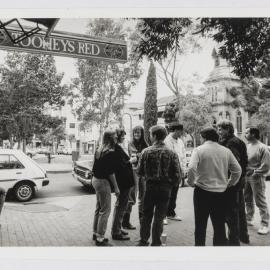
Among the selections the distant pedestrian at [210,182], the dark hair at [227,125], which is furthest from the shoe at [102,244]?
the dark hair at [227,125]

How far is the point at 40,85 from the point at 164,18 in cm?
696

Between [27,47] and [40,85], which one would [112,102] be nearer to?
[40,85]

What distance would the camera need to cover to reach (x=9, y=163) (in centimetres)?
888

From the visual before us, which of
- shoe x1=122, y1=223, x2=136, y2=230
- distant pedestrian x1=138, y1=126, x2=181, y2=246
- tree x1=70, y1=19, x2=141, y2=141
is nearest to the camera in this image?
distant pedestrian x1=138, y1=126, x2=181, y2=246

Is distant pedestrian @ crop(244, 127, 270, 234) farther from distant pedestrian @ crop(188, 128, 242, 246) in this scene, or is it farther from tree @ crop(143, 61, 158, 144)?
tree @ crop(143, 61, 158, 144)

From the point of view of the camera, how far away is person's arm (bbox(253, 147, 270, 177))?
5.59m

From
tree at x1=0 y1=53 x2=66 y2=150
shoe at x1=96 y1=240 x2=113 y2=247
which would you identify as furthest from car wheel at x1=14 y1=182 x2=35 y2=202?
shoe at x1=96 y1=240 x2=113 y2=247

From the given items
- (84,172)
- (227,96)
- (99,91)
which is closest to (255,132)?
(84,172)

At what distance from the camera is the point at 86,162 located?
35.1 ft

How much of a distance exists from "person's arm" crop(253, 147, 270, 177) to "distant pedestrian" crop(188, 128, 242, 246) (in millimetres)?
1395

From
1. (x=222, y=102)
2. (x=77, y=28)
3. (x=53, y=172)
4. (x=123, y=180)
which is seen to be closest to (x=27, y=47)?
(x=77, y=28)

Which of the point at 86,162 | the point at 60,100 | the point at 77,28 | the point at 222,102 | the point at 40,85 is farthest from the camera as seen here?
the point at 222,102

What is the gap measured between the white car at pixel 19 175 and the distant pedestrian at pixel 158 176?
5.22 meters

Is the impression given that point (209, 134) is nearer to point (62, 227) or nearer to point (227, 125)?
point (227, 125)
